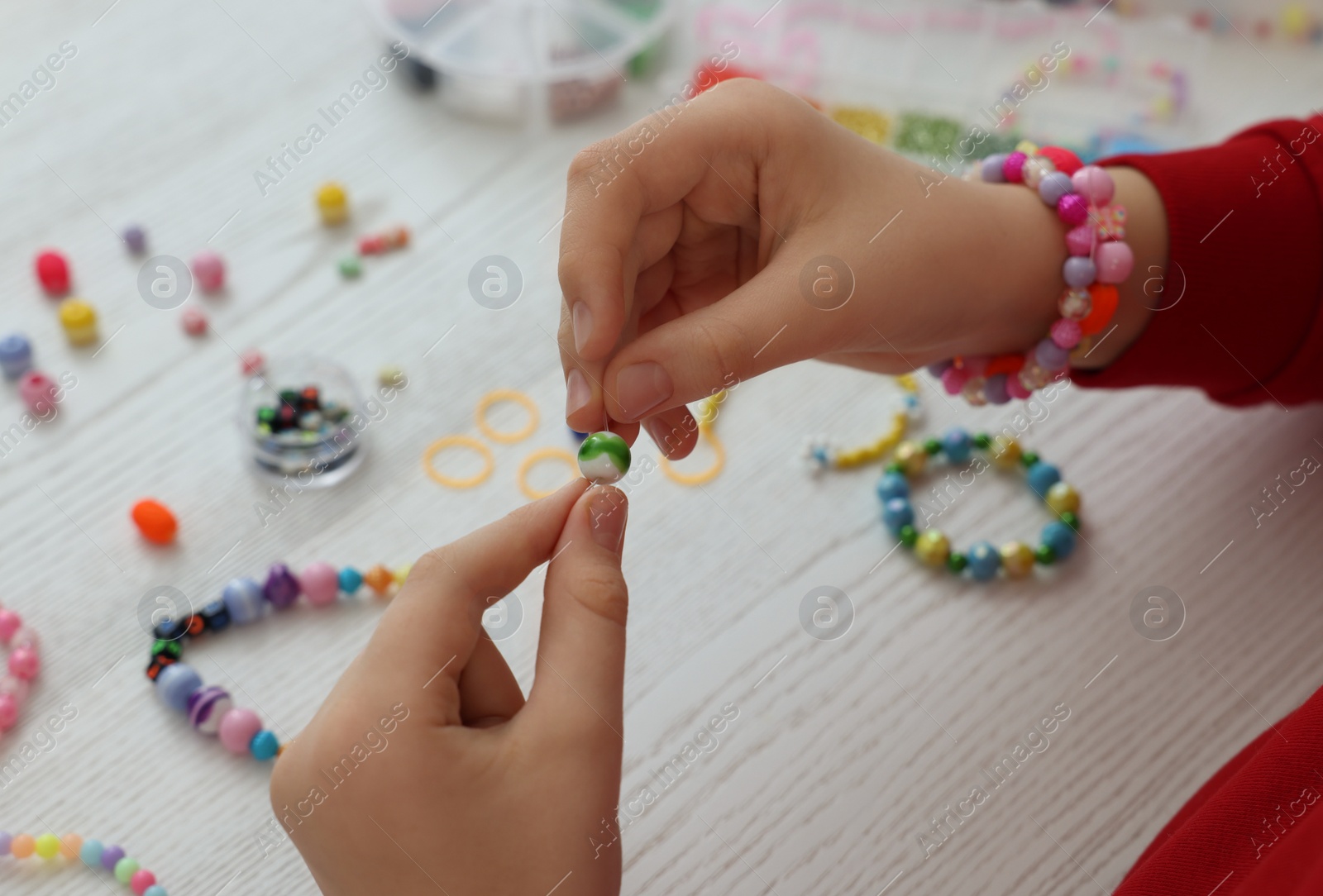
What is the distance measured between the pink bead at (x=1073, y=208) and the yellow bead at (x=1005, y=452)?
26cm

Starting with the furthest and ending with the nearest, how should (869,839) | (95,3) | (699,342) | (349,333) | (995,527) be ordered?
(95,3) < (349,333) < (995,527) < (869,839) < (699,342)

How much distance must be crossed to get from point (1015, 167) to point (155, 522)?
33.2 inches

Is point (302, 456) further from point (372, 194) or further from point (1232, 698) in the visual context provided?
point (1232, 698)

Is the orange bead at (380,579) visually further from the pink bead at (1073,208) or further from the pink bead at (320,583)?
the pink bead at (1073,208)

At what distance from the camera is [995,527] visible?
110cm

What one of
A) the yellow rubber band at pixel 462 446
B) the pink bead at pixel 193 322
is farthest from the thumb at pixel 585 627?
the pink bead at pixel 193 322

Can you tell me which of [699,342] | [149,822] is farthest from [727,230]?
[149,822]

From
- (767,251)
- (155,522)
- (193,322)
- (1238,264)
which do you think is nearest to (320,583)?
(155,522)

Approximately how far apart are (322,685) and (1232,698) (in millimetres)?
783

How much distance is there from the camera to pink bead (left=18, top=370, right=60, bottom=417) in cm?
117

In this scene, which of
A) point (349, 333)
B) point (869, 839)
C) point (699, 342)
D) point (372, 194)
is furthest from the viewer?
point (372, 194)

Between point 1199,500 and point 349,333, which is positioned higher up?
point 1199,500

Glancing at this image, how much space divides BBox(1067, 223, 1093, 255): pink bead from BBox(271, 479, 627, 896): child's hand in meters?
0.52

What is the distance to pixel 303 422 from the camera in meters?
1.16
